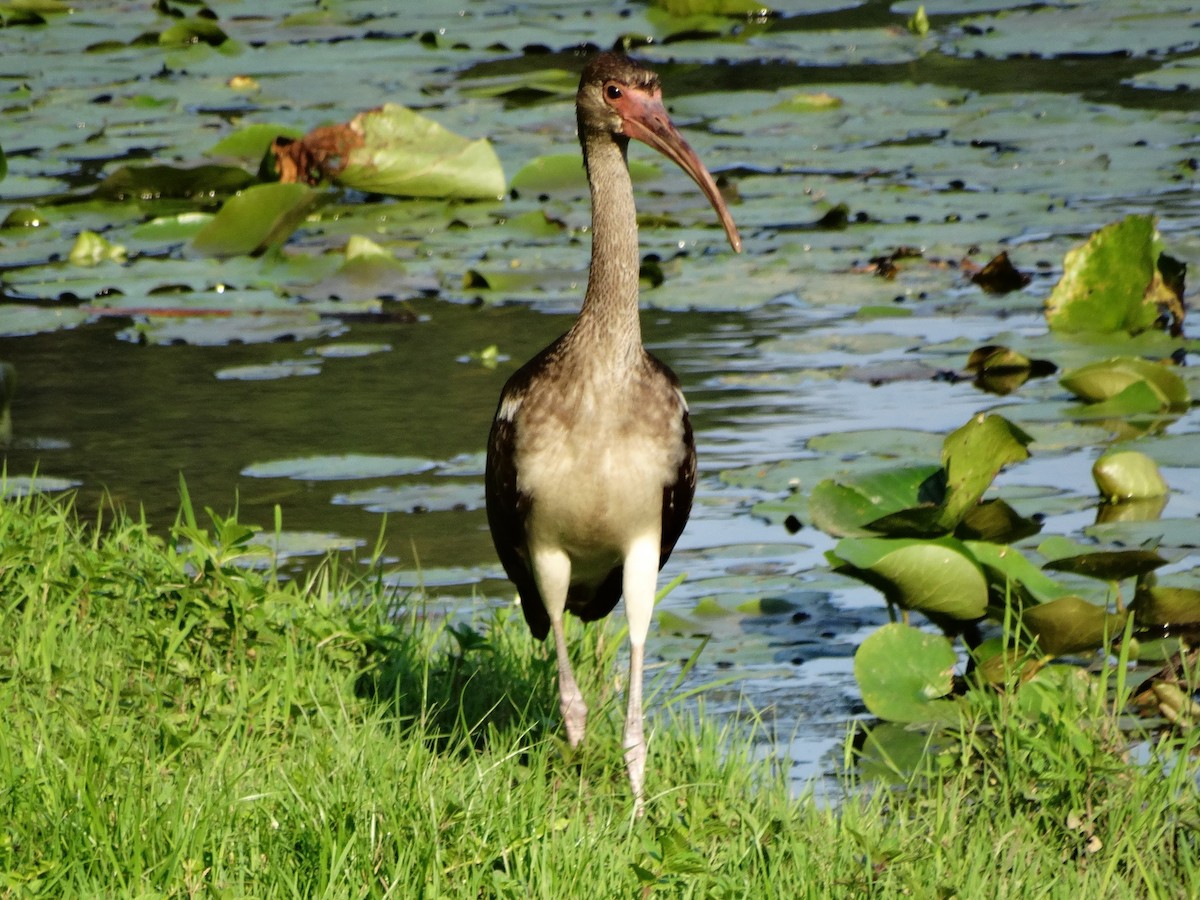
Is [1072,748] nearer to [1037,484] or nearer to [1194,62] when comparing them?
[1037,484]

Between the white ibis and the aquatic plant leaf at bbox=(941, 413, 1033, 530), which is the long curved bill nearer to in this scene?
the white ibis

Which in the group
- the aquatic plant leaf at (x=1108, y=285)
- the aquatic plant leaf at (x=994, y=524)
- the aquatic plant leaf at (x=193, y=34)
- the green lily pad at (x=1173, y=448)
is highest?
the aquatic plant leaf at (x=193, y=34)

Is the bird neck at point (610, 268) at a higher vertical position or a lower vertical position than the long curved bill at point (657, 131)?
lower

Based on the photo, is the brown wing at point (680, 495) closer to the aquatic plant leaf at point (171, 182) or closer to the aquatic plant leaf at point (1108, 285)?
the aquatic plant leaf at point (1108, 285)

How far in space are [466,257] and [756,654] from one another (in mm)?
4063

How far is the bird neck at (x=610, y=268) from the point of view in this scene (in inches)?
150

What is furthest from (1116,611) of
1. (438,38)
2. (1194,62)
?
(438,38)

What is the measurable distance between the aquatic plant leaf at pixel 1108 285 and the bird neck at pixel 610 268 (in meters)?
2.86

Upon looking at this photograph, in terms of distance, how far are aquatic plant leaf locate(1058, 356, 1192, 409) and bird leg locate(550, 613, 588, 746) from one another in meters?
2.45

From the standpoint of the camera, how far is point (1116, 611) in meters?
4.43

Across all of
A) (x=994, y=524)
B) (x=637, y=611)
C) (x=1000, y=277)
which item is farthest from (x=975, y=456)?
(x=1000, y=277)

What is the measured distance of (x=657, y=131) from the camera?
3.88 metres

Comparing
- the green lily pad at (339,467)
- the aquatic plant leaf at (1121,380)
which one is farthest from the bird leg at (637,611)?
the aquatic plant leaf at (1121,380)

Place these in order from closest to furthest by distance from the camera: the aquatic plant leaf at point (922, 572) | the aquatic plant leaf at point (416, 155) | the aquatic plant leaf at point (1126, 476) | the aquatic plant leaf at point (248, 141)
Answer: the aquatic plant leaf at point (922, 572) < the aquatic plant leaf at point (1126, 476) < the aquatic plant leaf at point (416, 155) < the aquatic plant leaf at point (248, 141)
